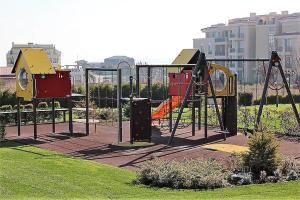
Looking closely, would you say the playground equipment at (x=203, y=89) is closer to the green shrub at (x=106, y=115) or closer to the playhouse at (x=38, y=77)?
the playhouse at (x=38, y=77)

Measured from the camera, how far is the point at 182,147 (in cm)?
1457

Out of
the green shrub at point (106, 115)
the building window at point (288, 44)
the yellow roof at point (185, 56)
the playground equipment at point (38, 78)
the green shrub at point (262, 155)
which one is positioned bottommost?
the green shrub at point (262, 155)

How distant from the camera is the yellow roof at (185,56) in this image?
1969 centimetres

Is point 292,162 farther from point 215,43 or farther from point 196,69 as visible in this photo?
point 215,43

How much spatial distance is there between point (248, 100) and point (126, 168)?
22538mm

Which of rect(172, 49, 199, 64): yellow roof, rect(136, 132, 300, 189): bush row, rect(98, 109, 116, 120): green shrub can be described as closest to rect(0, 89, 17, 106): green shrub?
rect(98, 109, 116, 120): green shrub

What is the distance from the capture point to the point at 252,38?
79.2m

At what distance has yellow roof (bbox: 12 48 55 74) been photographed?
55.4ft

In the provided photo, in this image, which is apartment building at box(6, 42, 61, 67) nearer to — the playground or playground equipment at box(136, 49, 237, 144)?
the playground

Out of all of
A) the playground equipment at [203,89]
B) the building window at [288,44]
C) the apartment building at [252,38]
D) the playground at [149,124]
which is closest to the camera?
the playground at [149,124]

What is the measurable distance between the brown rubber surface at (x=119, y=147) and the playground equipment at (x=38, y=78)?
0.76 m

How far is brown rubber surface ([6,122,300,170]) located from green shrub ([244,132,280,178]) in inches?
79.8

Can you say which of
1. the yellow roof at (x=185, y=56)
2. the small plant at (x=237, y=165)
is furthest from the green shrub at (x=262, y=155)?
the yellow roof at (x=185, y=56)

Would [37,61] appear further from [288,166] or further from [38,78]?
[288,166]
